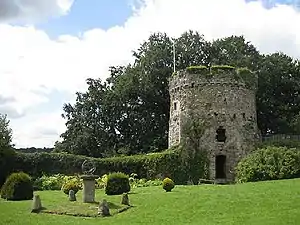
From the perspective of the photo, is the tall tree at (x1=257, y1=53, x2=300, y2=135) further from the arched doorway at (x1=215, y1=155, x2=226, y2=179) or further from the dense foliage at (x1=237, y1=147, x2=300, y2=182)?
the dense foliage at (x1=237, y1=147, x2=300, y2=182)

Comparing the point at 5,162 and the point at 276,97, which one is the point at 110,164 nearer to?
the point at 5,162

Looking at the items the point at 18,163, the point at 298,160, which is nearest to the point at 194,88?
the point at 298,160

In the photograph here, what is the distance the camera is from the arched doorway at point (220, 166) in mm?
37156

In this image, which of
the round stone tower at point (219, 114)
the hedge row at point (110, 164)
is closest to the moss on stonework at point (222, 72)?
the round stone tower at point (219, 114)

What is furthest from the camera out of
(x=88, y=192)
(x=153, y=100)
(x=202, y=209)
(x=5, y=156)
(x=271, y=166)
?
(x=153, y=100)

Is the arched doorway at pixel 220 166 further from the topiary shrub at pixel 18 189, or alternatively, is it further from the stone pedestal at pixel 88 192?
the stone pedestal at pixel 88 192

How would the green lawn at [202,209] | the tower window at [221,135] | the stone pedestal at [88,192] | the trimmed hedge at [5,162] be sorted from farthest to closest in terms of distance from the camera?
1. the tower window at [221,135]
2. the trimmed hedge at [5,162]
3. the stone pedestal at [88,192]
4. the green lawn at [202,209]

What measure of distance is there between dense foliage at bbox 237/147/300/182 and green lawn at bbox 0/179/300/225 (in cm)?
651

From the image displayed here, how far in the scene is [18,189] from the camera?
26.0m

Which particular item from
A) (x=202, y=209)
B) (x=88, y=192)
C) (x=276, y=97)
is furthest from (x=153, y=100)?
(x=202, y=209)

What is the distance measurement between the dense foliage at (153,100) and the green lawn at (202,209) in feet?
78.7

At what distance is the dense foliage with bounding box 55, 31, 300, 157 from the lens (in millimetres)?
48219

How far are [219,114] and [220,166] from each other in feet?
12.2

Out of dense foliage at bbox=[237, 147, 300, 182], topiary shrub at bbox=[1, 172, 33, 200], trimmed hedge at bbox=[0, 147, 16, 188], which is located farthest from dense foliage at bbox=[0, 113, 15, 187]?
dense foliage at bbox=[237, 147, 300, 182]
